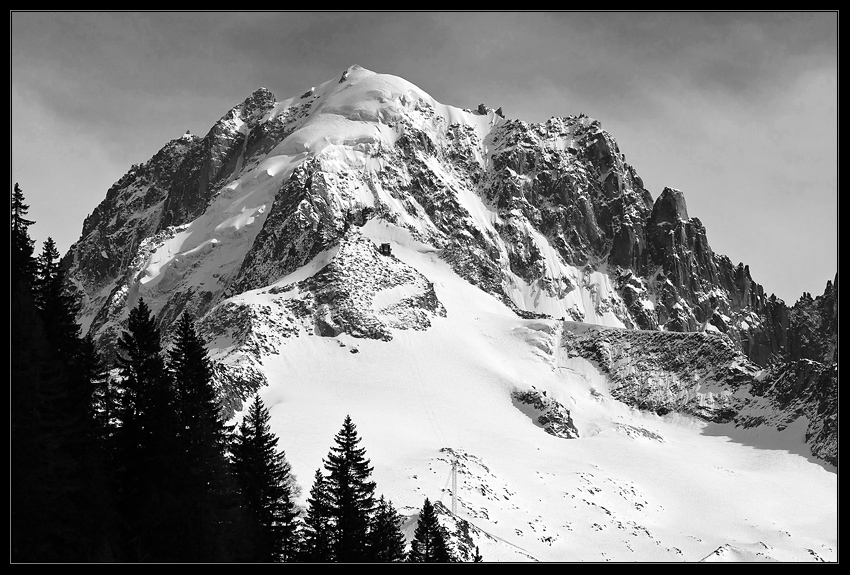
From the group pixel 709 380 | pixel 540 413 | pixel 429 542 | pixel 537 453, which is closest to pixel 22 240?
pixel 429 542

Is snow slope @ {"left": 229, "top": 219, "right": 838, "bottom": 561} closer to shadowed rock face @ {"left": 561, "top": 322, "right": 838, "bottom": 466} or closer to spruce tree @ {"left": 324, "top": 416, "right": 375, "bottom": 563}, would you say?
shadowed rock face @ {"left": 561, "top": 322, "right": 838, "bottom": 466}

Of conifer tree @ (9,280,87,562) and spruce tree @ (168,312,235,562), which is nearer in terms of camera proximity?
conifer tree @ (9,280,87,562)

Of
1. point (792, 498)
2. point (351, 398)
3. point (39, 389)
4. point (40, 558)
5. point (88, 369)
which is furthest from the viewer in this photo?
point (351, 398)

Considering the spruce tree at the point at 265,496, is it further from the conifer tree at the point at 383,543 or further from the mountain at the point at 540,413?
the mountain at the point at 540,413

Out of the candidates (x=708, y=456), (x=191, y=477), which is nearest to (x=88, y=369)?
(x=191, y=477)

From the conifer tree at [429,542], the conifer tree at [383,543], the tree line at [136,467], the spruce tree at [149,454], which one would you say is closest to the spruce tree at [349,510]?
the tree line at [136,467]

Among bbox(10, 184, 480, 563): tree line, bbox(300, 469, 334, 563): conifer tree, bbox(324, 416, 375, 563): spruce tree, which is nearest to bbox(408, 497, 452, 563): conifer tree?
bbox(10, 184, 480, 563): tree line

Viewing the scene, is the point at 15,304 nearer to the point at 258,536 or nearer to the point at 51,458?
the point at 51,458
